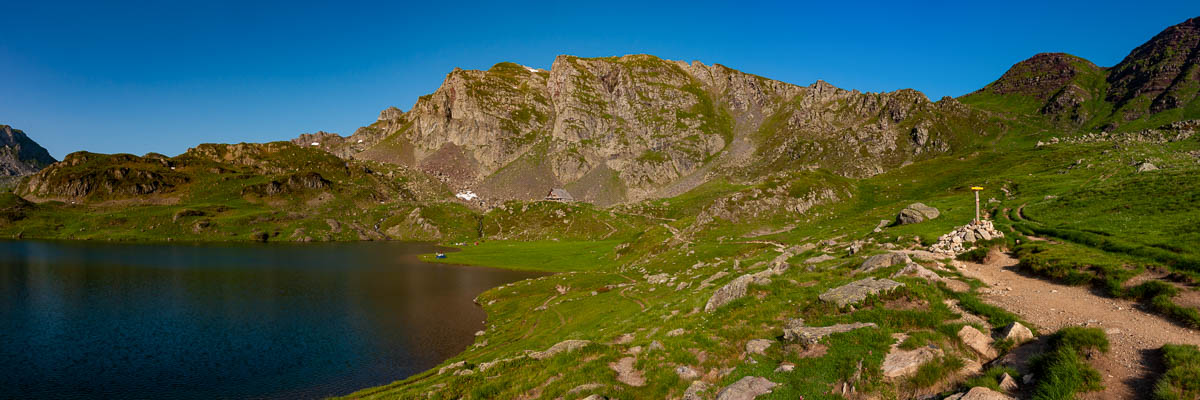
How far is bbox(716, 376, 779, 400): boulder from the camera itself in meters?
16.7

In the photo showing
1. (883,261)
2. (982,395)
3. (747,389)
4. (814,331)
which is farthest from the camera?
(883,261)

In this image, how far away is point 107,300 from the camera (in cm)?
8412

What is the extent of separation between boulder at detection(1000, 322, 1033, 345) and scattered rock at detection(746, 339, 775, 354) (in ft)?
27.3

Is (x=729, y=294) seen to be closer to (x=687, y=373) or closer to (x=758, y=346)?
(x=758, y=346)

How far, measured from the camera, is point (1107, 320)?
17.2 meters

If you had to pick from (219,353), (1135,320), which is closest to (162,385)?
(219,353)

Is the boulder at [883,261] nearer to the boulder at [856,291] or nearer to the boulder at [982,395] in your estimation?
the boulder at [856,291]

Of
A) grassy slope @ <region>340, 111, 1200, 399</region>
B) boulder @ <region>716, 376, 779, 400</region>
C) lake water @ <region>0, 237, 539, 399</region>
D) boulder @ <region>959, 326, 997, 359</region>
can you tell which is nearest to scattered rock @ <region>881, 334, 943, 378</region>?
grassy slope @ <region>340, 111, 1200, 399</region>

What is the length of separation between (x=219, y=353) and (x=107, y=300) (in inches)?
2086

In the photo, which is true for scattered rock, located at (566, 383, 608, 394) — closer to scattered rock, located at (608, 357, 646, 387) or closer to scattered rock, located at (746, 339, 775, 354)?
scattered rock, located at (608, 357, 646, 387)

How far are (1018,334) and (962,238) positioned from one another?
895 inches

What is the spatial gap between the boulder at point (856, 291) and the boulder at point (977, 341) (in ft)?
18.9

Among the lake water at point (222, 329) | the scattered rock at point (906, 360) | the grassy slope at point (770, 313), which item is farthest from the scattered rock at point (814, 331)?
the lake water at point (222, 329)

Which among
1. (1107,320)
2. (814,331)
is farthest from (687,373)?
(1107,320)
